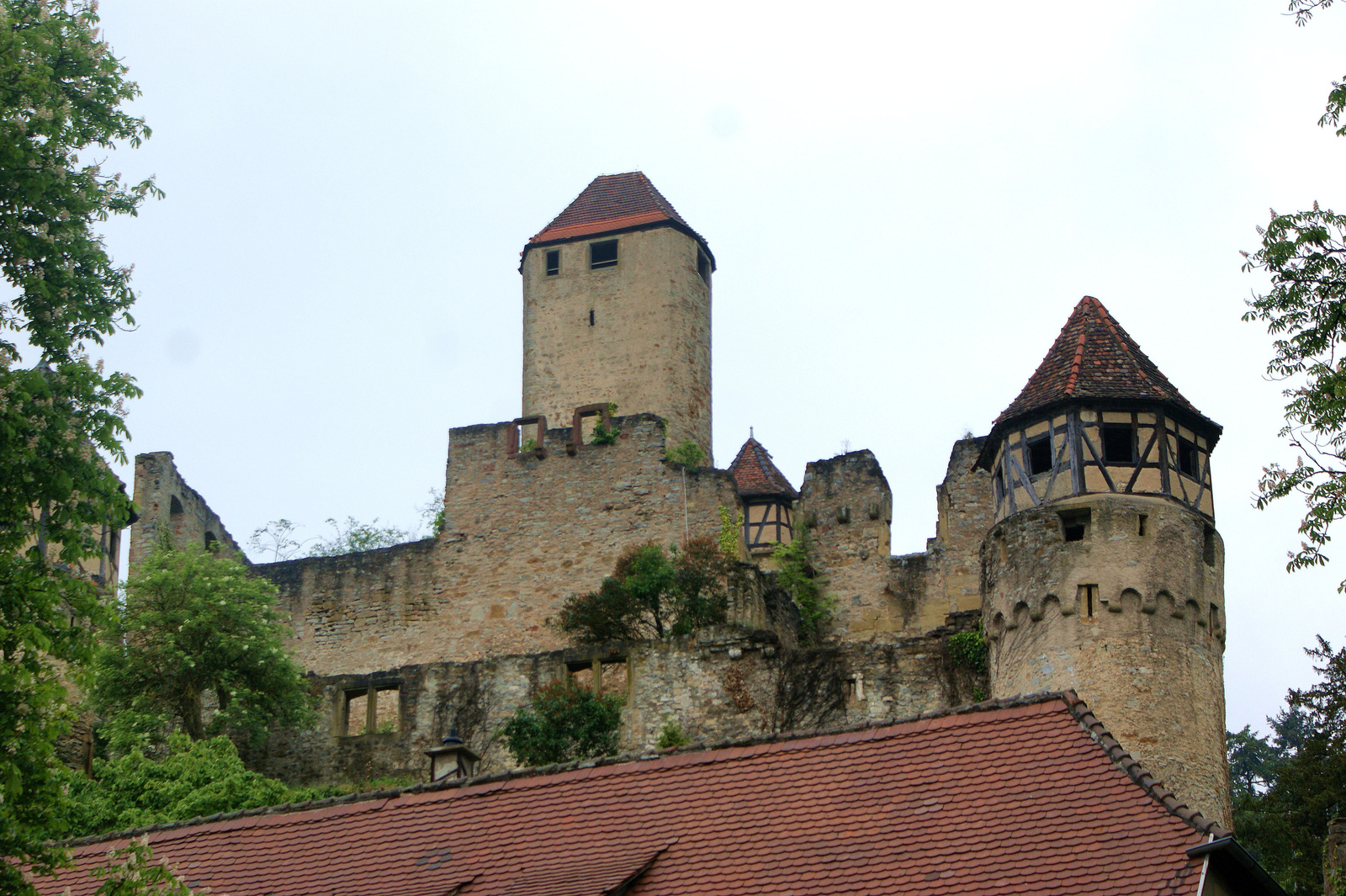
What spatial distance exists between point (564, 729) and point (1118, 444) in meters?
8.25

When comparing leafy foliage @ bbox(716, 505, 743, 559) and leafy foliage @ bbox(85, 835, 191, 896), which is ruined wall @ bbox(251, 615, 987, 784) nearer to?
leafy foliage @ bbox(716, 505, 743, 559)

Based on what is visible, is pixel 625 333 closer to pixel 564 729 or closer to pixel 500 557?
pixel 500 557

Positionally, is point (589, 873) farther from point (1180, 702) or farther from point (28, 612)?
point (1180, 702)

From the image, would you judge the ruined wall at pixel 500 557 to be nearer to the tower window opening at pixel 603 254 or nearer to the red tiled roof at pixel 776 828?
the tower window opening at pixel 603 254

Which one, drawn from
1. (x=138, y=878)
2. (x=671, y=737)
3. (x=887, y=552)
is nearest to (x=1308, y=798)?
(x=887, y=552)

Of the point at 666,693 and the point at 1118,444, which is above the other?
the point at 1118,444

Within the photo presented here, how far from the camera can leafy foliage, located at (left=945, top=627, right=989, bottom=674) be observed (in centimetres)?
2580

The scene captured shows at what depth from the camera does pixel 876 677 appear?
26.1 metres

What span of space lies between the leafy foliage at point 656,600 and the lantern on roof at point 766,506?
22.7 ft

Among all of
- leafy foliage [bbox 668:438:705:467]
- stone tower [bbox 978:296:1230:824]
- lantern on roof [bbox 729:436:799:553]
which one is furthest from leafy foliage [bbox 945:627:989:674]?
lantern on roof [bbox 729:436:799:553]

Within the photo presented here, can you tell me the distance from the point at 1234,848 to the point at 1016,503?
39.7ft

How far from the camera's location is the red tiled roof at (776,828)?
13.9m

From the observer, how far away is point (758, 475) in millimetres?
37438

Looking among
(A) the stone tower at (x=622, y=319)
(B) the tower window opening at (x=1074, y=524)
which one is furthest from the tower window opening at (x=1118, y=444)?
(A) the stone tower at (x=622, y=319)
